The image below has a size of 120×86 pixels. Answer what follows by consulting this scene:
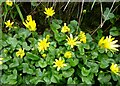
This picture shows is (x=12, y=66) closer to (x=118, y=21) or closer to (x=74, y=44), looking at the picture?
(x=74, y=44)

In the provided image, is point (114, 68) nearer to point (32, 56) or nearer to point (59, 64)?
point (59, 64)

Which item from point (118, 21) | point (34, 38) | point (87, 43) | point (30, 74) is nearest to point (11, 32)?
point (34, 38)

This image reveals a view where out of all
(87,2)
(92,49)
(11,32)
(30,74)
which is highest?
(87,2)

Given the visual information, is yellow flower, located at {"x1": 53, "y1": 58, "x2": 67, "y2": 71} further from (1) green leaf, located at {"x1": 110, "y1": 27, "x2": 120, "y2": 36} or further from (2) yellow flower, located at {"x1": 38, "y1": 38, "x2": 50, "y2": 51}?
(1) green leaf, located at {"x1": 110, "y1": 27, "x2": 120, "y2": 36}

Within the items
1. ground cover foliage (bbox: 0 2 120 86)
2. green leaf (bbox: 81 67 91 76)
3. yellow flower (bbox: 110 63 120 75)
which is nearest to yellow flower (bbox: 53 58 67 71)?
ground cover foliage (bbox: 0 2 120 86)

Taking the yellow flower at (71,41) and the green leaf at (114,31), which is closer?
the yellow flower at (71,41)

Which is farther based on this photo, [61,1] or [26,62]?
[61,1]

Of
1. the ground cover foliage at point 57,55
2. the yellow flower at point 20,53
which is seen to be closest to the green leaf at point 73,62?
the ground cover foliage at point 57,55

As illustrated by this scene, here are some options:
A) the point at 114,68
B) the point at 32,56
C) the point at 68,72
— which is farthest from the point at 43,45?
the point at 114,68

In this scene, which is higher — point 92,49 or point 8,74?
point 92,49

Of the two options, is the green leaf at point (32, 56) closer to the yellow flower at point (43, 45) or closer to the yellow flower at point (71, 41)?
the yellow flower at point (43, 45)
